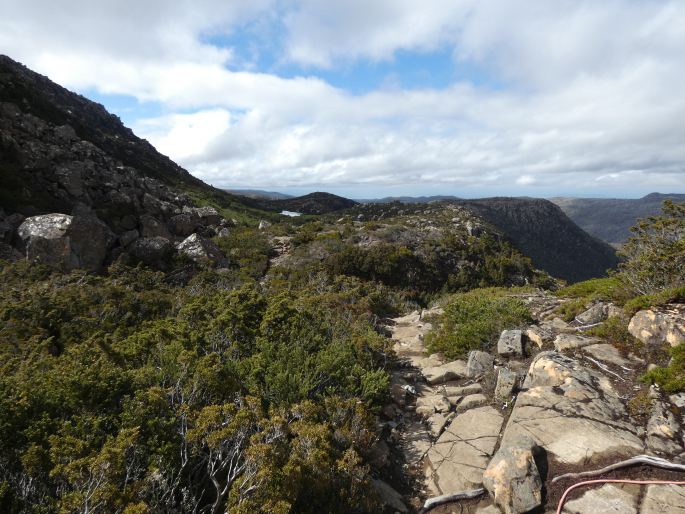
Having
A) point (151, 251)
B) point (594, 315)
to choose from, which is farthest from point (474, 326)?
point (151, 251)

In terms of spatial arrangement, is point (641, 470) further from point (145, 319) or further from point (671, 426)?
point (145, 319)

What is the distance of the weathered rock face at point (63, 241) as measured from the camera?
12406mm

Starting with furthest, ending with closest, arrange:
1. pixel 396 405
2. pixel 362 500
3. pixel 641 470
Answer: pixel 396 405
pixel 641 470
pixel 362 500

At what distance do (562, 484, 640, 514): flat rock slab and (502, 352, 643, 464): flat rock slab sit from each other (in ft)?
1.50

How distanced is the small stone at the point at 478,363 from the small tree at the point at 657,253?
4.98 meters

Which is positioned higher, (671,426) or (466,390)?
(671,426)

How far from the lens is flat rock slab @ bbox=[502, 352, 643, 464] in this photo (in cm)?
509

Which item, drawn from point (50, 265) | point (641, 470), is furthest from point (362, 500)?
point (50, 265)

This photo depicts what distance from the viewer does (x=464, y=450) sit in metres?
5.73

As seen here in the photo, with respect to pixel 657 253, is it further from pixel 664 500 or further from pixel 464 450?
pixel 464 450

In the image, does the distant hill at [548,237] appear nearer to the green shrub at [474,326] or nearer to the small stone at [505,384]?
the green shrub at [474,326]

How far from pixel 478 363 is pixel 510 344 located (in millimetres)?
943

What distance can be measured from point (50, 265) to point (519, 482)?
14.3 m

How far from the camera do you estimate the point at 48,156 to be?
1920 centimetres
